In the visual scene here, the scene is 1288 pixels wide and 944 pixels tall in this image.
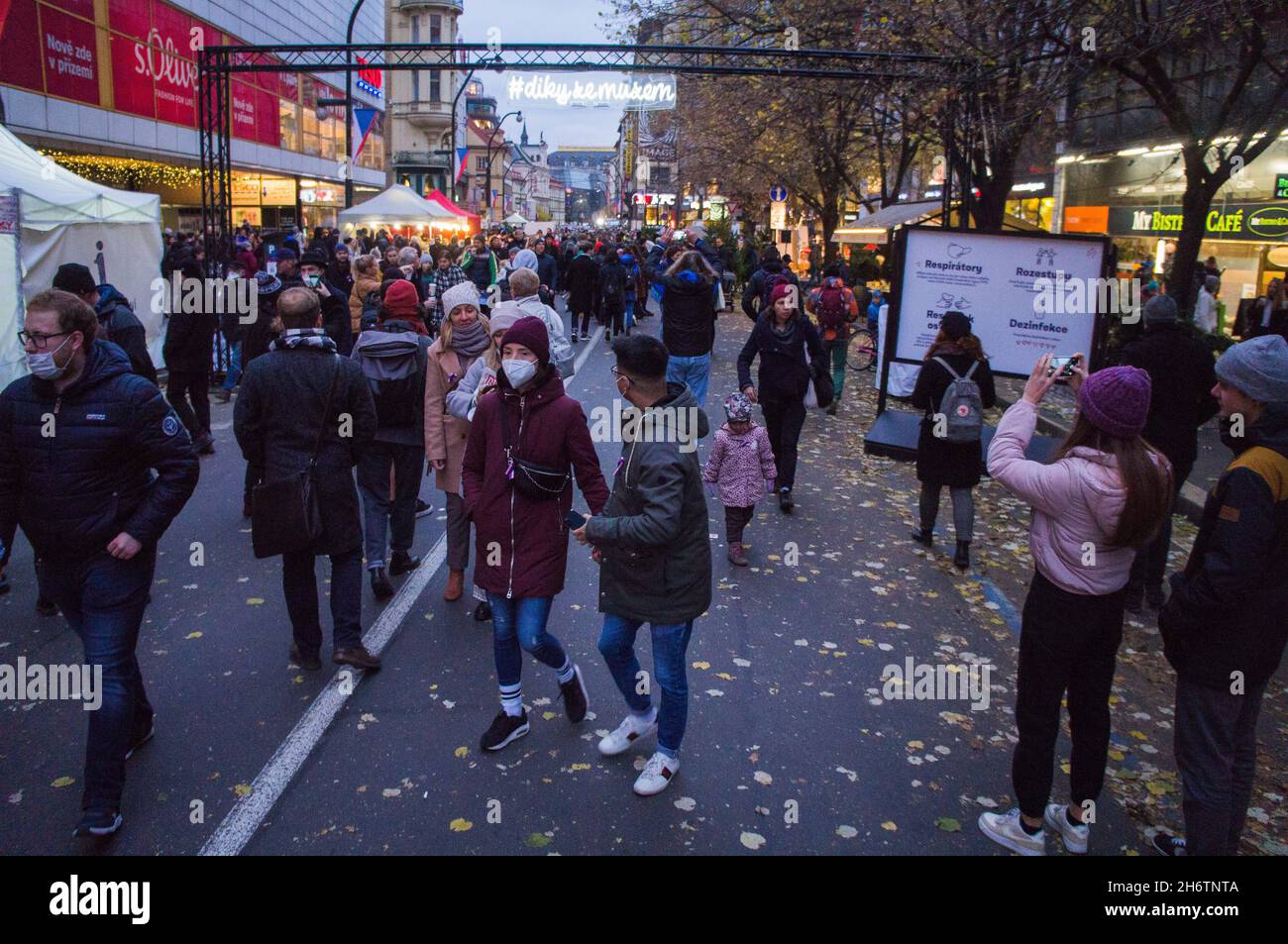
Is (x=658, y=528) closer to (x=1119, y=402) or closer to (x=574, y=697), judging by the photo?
(x=574, y=697)

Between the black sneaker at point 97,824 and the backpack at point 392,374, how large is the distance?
3114 mm

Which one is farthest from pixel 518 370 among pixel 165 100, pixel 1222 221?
pixel 165 100

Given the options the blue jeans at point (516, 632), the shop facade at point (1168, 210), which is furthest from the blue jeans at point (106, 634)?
the shop facade at point (1168, 210)

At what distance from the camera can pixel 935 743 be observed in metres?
4.80

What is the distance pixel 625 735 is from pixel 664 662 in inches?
24.5

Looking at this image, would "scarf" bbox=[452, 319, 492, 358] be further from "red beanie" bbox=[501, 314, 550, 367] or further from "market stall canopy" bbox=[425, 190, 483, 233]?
"market stall canopy" bbox=[425, 190, 483, 233]

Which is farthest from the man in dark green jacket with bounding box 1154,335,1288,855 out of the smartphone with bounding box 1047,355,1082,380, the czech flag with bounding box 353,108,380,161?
the czech flag with bounding box 353,108,380,161

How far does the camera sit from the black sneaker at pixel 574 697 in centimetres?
482

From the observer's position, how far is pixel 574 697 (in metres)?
4.82

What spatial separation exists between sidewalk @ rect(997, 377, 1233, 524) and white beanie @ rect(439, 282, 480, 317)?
4.95 m

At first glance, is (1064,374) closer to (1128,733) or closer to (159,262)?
(1128,733)

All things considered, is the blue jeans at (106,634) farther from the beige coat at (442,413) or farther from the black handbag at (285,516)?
the beige coat at (442,413)

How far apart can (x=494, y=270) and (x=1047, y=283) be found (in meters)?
14.3
